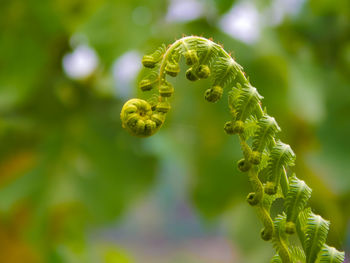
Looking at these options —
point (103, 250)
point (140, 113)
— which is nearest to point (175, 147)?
point (103, 250)

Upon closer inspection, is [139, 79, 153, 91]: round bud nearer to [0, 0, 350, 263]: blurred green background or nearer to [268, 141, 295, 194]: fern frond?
[268, 141, 295, 194]: fern frond

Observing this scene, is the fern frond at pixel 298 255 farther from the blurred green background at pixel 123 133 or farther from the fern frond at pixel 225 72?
the blurred green background at pixel 123 133

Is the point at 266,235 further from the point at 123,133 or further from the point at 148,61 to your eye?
the point at 123,133

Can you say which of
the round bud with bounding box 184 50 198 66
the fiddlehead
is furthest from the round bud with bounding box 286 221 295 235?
the round bud with bounding box 184 50 198 66

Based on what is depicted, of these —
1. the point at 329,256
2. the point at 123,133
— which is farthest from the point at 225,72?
the point at 123,133

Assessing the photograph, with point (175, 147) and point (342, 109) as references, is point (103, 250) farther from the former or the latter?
point (342, 109)

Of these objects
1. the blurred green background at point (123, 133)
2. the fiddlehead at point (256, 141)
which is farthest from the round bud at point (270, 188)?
the blurred green background at point (123, 133)
